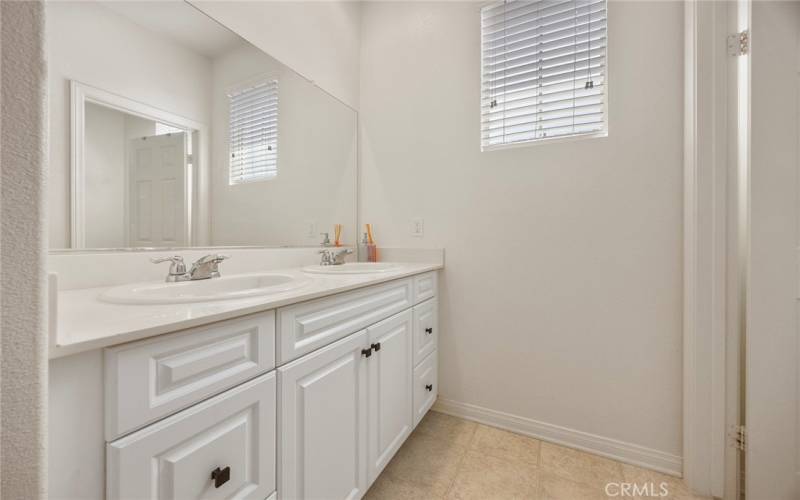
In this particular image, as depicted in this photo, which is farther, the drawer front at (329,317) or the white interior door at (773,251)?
the white interior door at (773,251)

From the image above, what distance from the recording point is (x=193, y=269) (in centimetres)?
105

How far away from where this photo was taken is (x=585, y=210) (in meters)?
1.47

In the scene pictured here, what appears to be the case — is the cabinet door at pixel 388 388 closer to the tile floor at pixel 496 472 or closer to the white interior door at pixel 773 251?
the tile floor at pixel 496 472

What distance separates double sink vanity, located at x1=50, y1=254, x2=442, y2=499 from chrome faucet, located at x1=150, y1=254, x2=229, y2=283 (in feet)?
0.13

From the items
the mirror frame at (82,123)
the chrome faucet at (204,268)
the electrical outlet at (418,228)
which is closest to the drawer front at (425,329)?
the electrical outlet at (418,228)

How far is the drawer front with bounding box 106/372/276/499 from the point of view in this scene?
0.50 metres

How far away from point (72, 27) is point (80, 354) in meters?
0.94

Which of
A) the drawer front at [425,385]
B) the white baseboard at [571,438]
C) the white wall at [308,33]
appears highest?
the white wall at [308,33]

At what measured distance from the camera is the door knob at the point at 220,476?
2.01ft

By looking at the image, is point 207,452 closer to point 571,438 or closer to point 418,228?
point 418,228

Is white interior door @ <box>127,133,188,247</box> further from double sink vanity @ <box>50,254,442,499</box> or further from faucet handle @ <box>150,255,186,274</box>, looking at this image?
double sink vanity @ <box>50,254,442,499</box>

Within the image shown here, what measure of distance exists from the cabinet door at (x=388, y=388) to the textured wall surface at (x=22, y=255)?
0.83m

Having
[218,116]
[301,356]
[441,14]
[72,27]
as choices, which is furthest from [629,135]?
[72,27]

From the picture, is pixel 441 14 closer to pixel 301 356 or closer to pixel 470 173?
pixel 470 173
